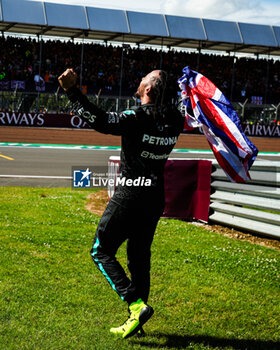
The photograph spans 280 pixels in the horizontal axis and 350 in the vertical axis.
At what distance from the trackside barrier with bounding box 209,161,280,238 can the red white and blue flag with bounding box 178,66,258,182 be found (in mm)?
2308

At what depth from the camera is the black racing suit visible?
10.9 ft

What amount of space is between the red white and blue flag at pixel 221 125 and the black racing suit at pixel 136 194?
84cm

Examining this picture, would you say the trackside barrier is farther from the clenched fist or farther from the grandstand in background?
the grandstand in background

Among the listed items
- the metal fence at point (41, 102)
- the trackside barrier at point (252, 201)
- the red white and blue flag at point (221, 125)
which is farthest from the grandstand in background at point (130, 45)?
the red white and blue flag at point (221, 125)

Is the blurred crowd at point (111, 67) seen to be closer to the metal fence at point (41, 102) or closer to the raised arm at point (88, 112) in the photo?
the metal fence at point (41, 102)

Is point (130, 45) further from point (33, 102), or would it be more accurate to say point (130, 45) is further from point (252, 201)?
point (252, 201)

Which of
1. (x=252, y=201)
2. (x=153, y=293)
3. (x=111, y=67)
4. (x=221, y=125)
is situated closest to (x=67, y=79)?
(x=221, y=125)

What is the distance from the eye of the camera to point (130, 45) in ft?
128

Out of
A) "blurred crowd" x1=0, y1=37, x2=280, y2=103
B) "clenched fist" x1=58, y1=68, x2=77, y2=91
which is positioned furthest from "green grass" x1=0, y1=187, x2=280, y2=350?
"blurred crowd" x1=0, y1=37, x2=280, y2=103

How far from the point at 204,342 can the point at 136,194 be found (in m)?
1.25

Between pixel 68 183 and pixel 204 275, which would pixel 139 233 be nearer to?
pixel 204 275

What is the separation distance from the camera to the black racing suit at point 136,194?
10.9 feet

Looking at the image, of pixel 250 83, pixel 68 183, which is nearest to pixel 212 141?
pixel 68 183

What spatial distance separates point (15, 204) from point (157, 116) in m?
5.55
